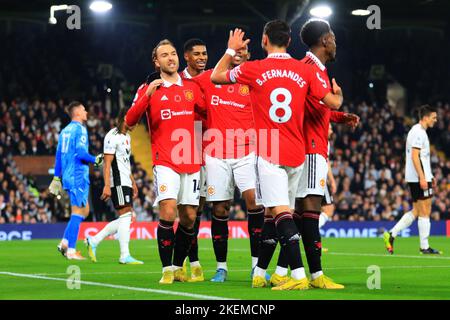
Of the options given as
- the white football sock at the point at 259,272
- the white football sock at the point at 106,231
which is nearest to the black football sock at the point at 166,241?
the white football sock at the point at 259,272

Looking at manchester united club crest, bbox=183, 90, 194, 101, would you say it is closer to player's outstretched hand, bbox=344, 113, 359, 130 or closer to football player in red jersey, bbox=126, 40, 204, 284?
football player in red jersey, bbox=126, 40, 204, 284

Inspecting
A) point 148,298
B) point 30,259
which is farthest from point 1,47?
point 148,298

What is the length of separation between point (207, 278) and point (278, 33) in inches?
126

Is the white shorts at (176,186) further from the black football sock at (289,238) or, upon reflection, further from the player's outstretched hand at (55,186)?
the player's outstretched hand at (55,186)

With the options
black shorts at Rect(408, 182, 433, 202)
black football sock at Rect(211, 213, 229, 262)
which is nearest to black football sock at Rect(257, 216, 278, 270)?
black football sock at Rect(211, 213, 229, 262)

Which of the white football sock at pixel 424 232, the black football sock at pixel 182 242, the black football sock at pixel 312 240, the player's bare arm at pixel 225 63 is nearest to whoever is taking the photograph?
the player's bare arm at pixel 225 63

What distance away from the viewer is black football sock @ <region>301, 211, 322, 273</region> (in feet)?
29.2

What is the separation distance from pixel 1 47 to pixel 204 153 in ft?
82.7

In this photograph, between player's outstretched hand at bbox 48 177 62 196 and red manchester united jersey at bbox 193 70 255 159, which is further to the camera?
player's outstretched hand at bbox 48 177 62 196

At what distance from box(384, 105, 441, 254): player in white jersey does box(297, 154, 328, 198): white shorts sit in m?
7.36

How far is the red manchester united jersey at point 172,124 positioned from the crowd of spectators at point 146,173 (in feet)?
55.8

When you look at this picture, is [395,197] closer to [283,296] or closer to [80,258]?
[80,258]

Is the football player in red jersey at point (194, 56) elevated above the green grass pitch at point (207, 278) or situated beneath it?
elevated above

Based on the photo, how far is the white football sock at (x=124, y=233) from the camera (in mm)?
13798
